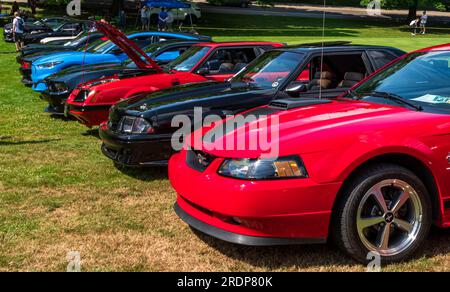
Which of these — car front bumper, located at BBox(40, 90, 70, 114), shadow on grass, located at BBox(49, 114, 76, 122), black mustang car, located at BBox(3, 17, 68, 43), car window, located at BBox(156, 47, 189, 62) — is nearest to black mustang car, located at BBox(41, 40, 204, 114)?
car front bumper, located at BBox(40, 90, 70, 114)

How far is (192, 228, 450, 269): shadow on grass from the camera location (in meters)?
3.54

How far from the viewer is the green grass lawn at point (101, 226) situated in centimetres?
355

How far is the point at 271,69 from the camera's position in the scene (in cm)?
618

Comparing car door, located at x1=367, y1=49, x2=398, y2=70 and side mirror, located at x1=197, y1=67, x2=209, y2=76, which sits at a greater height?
car door, located at x1=367, y1=49, x2=398, y2=70

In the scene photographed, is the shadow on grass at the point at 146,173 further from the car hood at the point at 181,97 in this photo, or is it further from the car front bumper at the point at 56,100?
the car front bumper at the point at 56,100

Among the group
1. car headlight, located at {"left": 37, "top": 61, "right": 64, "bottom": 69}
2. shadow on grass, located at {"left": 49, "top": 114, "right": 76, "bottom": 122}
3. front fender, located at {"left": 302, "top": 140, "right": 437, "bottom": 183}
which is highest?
front fender, located at {"left": 302, "top": 140, "right": 437, "bottom": 183}

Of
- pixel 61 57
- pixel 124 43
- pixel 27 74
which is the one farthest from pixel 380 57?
pixel 27 74

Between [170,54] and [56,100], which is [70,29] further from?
[56,100]

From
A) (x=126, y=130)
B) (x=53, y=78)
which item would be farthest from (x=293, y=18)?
(x=126, y=130)

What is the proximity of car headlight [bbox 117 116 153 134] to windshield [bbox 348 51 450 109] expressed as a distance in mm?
2156

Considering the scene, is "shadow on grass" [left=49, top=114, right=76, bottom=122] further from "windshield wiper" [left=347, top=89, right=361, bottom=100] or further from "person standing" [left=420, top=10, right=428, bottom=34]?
"person standing" [left=420, top=10, right=428, bottom=34]

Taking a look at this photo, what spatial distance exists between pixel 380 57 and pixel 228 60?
2.65m

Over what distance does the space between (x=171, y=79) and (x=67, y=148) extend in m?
1.77
